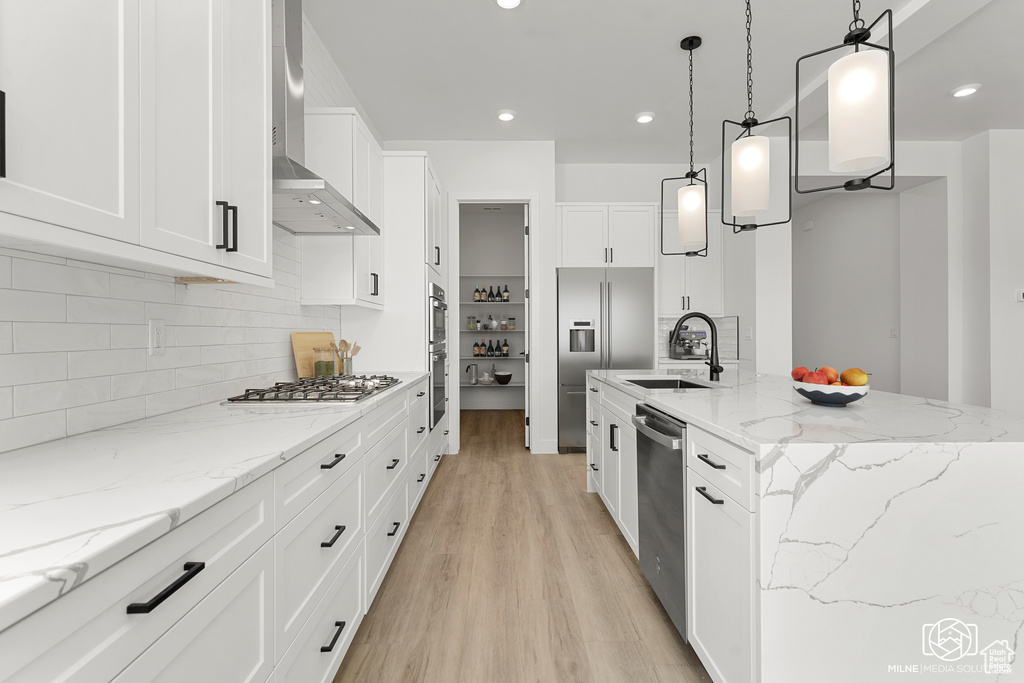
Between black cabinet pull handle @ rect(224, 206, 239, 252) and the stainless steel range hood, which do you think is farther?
the stainless steel range hood

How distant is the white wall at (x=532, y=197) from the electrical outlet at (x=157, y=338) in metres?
3.13

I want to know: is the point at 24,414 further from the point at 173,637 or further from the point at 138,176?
Result: the point at 173,637

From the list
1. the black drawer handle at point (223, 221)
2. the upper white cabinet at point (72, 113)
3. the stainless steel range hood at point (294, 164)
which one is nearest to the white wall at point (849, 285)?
the stainless steel range hood at point (294, 164)

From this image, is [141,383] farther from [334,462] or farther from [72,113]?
[72,113]

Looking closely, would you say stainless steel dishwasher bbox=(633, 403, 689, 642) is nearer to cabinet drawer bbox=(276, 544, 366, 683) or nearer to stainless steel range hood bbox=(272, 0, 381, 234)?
cabinet drawer bbox=(276, 544, 366, 683)

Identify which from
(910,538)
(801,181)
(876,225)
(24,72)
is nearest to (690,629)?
(910,538)

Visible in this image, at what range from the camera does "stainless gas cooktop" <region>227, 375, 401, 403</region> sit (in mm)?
1844

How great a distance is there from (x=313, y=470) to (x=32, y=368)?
696 mm

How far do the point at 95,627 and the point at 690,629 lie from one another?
1627 mm

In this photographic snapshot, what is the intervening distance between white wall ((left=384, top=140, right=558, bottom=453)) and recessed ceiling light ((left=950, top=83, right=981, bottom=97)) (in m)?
3.20

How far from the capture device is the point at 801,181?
5.09 m

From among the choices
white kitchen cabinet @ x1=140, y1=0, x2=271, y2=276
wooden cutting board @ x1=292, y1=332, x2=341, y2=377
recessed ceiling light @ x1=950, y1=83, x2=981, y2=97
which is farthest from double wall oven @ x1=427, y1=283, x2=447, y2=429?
recessed ceiling light @ x1=950, y1=83, x2=981, y2=97

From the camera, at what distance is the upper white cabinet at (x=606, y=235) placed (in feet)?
16.1

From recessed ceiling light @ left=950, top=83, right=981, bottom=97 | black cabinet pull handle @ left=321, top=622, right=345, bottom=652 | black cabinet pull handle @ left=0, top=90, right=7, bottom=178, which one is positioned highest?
recessed ceiling light @ left=950, top=83, right=981, bottom=97
